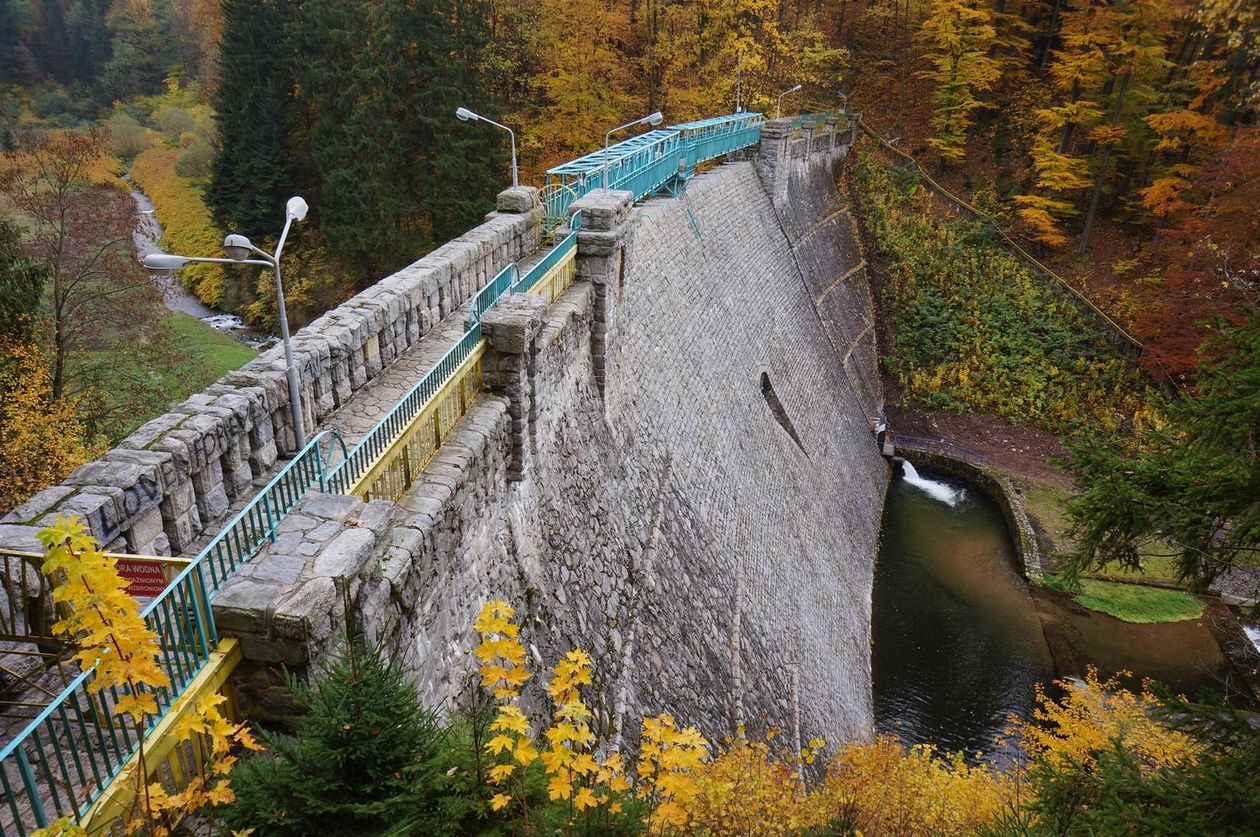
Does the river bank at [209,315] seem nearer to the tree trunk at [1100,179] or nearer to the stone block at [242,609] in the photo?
the stone block at [242,609]

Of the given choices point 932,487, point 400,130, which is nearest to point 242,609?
point 932,487

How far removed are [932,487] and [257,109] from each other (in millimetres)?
29232

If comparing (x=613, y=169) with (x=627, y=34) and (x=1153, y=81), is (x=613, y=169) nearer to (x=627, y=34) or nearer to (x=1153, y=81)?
(x=627, y=34)

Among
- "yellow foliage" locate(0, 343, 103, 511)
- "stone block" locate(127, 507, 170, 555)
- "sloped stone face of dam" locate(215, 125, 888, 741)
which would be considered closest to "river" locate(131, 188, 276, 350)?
"yellow foliage" locate(0, 343, 103, 511)

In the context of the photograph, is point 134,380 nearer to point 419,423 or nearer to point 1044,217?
point 419,423

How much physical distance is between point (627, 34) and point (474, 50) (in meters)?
7.64

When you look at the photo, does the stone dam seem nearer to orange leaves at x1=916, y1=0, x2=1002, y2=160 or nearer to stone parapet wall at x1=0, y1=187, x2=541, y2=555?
stone parapet wall at x1=0, y1=187, x2=541, y2=555

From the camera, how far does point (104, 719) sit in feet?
14.6

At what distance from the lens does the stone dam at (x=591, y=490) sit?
5.62 m

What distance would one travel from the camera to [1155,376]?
25.9 metres

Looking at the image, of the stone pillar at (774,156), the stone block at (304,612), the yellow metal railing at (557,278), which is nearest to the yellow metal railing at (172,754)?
the stone block at (304,612)

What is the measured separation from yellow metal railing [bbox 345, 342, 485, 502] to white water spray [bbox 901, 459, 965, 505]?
19959 millimetres

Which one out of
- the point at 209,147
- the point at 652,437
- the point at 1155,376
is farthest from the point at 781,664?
the point at 209,147

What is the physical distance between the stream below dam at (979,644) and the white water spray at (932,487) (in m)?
1.72
